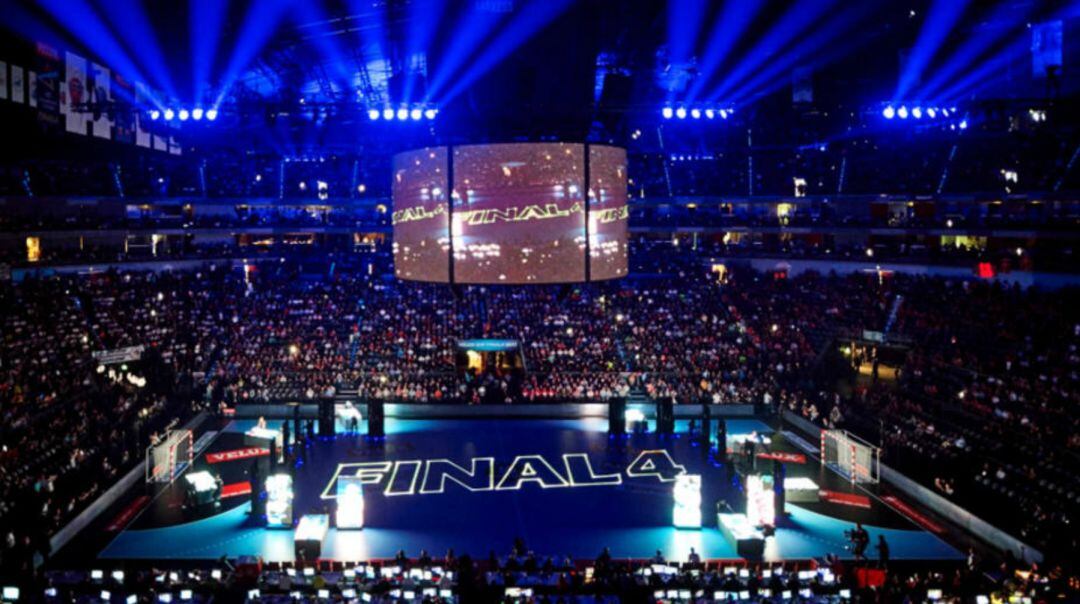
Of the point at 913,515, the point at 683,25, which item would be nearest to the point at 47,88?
the point at 683,25

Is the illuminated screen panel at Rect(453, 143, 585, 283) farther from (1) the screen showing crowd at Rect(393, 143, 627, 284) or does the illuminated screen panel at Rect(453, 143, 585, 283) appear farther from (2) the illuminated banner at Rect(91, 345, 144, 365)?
(2) the illuminated banner at Rect(91, 345, 144, 365)

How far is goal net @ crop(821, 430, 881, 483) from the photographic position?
69.1 feet

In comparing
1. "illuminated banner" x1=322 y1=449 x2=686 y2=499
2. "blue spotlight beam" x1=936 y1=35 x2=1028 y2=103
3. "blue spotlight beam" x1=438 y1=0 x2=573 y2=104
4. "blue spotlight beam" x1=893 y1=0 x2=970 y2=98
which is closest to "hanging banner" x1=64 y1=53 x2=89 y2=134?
"illuminated banner" x1=322 y1=449 x2=686 y2=499

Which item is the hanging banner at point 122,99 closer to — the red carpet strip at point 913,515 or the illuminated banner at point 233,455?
the illuminated banner at point 233,455

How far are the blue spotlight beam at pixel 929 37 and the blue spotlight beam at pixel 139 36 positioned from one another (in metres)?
14.9

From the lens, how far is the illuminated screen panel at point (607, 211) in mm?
11344

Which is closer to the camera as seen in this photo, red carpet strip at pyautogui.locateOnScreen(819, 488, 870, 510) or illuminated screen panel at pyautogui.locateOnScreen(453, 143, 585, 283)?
illuminated screen panel at pyautogui.locateOnScreen(453, 143, 585, 283)

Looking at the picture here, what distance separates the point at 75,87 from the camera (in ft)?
102

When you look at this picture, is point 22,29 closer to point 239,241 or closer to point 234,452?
point 234,452

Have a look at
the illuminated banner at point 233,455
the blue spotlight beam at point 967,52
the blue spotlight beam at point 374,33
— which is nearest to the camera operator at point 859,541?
the blue spotlight beam at point 967,52

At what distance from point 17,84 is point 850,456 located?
27.8m

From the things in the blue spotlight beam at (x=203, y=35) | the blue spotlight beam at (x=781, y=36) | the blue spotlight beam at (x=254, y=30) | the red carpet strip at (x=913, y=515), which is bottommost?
the red carpet strip at (x=913, y=515)

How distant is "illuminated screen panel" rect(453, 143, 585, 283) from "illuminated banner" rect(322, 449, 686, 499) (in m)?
10.7

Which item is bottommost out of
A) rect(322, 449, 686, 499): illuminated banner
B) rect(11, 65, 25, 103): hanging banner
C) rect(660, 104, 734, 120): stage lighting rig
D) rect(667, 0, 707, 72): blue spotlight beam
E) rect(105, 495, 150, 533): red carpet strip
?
rect(105, 495, 150, 533): red carpet strip
